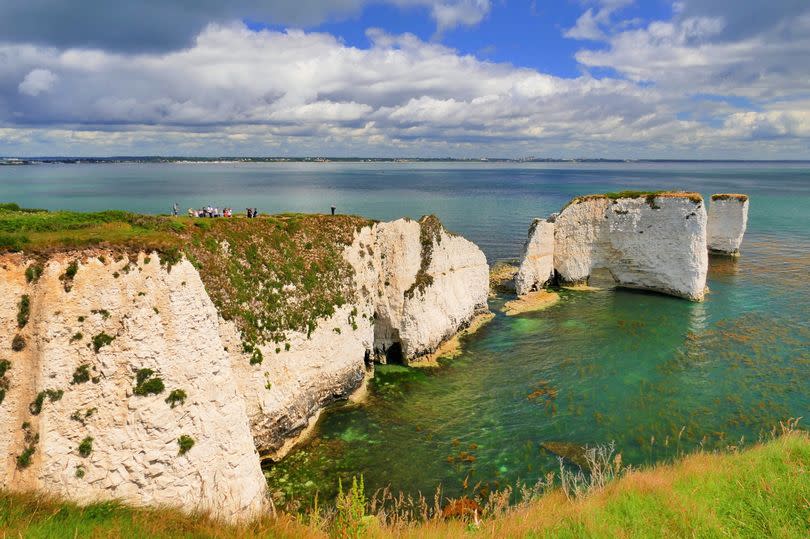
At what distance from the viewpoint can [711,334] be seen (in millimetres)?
30016

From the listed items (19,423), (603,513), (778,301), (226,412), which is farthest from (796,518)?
(778,301)

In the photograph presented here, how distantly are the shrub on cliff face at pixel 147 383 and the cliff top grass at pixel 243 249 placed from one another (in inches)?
133

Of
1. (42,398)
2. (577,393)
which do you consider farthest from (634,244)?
(42,398)

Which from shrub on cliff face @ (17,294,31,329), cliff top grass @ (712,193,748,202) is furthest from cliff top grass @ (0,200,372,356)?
cliff top grass @ (712,193,748,202)

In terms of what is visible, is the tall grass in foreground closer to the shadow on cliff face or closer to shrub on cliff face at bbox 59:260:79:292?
shrub on cliff face at bbox 59:260:79:292

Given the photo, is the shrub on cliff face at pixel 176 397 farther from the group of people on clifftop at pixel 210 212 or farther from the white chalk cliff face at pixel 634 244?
the white chalk cliff face at pixel 634 244

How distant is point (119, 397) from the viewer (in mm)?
12656

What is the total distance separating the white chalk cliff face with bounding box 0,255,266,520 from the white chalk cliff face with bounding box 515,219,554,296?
95.8ft

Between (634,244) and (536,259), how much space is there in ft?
29.7

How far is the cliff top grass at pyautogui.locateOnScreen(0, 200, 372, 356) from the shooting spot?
1379 cm

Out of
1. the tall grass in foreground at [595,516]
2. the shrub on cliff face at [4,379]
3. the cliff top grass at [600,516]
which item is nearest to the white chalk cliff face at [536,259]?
the tall grass in foreground at [595,516]

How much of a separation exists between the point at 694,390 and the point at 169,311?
78.0 feet

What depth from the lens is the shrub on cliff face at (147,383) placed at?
1285 centimetres

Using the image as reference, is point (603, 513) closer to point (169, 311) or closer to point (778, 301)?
point (169, 311)
